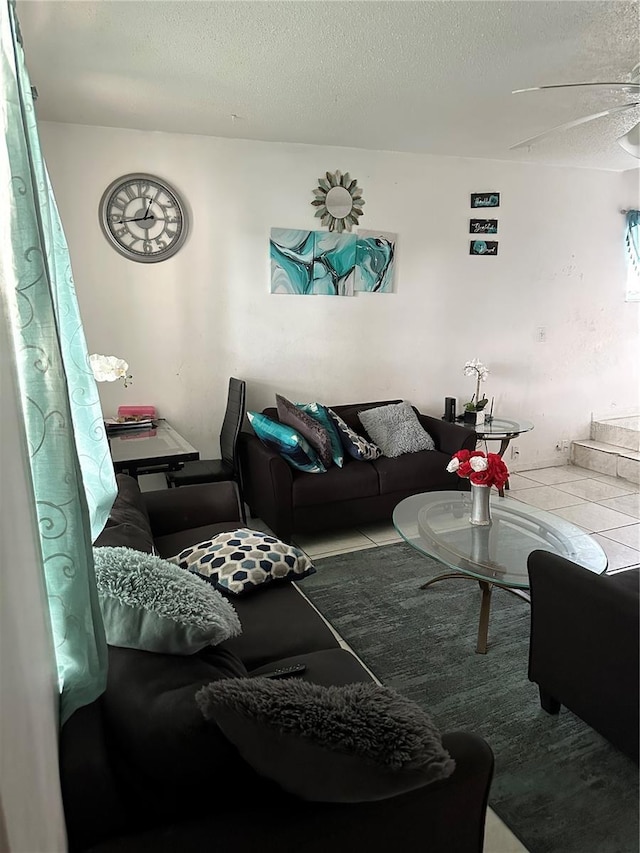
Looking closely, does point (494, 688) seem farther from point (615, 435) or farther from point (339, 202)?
point (615, 435)

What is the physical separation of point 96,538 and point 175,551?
65cm

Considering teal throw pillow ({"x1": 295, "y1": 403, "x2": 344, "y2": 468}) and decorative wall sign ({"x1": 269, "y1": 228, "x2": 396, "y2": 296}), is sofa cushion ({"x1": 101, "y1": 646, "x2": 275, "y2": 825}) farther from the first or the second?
decorative wall sign ({"x1": 269, "y1": 228, "x2": 396, "y2": 296})

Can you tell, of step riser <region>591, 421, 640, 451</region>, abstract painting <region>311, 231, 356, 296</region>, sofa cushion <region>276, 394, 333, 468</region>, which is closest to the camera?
sofa cushion <region>276, 394, 333, 468</region>

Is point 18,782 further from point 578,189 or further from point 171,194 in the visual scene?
point 578,189

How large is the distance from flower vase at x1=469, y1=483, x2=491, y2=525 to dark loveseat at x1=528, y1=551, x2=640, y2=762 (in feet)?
2.13

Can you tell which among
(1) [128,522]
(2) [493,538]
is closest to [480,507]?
(2) [493,538]

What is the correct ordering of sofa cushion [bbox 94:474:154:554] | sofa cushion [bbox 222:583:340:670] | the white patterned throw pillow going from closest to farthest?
sofa cushion [bbox 222:583:340:670]
sofa cushion [bbox 94:474:154:554]
the white patterned throw pillow

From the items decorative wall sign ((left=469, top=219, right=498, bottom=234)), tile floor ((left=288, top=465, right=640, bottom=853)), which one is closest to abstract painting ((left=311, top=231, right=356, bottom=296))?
decorative wall sign ((left=469, top=219, right=498, bottom=234))

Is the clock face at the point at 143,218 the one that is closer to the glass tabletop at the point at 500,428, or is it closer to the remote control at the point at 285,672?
the glass tabletop at the point at 500,428

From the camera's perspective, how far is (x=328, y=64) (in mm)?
2529

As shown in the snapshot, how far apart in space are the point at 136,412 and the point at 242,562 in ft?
6.53

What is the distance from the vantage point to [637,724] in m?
1.58

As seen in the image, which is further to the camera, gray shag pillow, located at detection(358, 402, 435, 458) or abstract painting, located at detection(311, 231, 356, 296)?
abstract painting, located at detection(311, 231, 356, 296)

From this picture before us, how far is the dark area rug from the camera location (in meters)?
1.56
